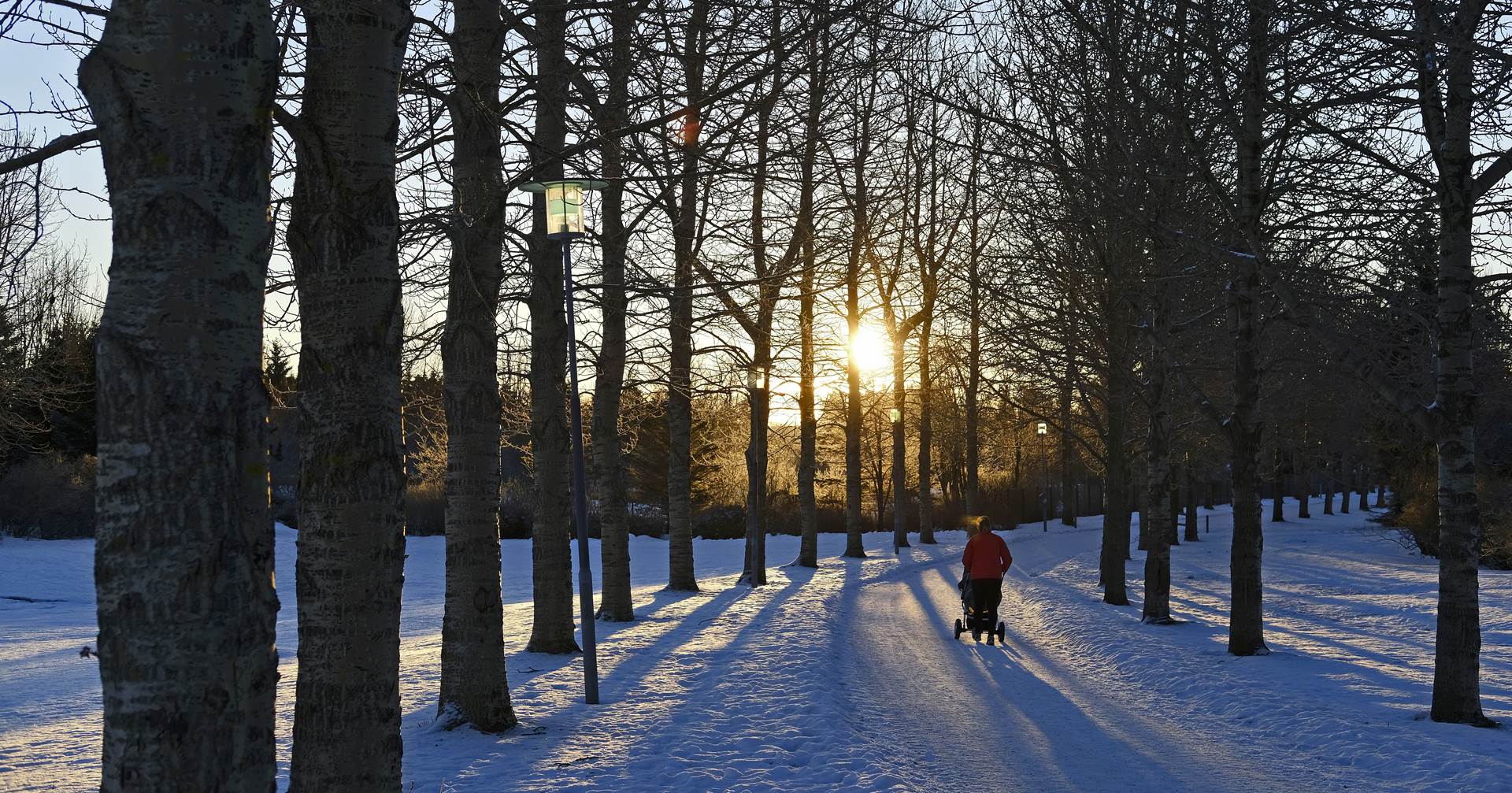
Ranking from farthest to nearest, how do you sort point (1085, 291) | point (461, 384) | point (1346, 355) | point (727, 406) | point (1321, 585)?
point (727, 406)
point (1321, 585)
point (1085, 291)
point (1346, 355)
point (461, 384)

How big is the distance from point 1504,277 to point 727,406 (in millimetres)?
Result: 25713

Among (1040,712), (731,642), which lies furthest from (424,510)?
(1040,712)

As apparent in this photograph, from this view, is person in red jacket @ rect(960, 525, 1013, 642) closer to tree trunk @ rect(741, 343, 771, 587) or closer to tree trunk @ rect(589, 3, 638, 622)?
tree trunk @ rect(589, 3, 638, 622)

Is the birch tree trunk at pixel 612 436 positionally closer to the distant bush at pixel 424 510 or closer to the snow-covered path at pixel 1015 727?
the snow-covered path at pixel 1015 727

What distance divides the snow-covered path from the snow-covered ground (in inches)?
1.3

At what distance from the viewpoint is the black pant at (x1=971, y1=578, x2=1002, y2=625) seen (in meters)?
14.2

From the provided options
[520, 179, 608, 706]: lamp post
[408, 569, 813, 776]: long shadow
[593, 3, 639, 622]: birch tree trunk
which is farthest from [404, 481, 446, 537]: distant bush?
[520, 179, 608, 706]: lamp post

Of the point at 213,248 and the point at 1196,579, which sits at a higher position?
the point at 213,248

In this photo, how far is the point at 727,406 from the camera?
33.6m

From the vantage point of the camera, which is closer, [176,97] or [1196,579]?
[176,97]

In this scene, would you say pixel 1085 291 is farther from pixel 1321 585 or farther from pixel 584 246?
pixel 1321 585

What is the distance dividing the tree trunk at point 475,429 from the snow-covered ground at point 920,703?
41 centimetres

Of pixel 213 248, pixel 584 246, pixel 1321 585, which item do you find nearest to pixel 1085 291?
pixel 584 246

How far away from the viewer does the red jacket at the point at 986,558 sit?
45.9ft
